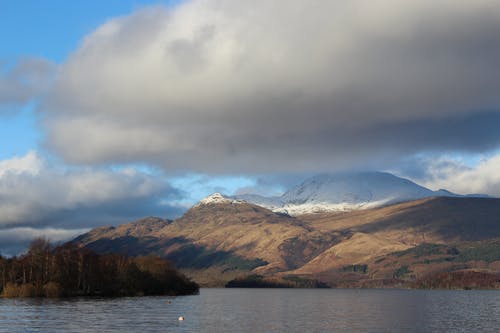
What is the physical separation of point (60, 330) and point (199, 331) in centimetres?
3034

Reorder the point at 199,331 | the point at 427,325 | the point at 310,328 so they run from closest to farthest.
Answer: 1. the point at 199,331
2. the point at 310,328
3. the point at 427,325

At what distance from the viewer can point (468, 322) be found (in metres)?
180

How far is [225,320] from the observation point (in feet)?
574

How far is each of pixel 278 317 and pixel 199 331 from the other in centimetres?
5475

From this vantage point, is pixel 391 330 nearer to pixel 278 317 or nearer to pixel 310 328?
pixel 310 328

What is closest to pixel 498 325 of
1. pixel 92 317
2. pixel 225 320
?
pixel 225 320

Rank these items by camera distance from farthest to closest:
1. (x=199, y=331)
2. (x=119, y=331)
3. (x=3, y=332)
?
(x=199, y=331) → (x=119, y=331) → (x=3, y=332)

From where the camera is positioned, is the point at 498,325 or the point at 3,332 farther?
the point at 498,325

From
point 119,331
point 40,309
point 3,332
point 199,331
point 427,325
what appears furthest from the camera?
point 40,309

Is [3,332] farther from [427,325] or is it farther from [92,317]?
[427,325]

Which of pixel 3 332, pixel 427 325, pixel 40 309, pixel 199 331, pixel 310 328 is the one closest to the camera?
pixel 3 332

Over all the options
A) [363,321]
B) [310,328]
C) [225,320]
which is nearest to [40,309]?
[225,320]

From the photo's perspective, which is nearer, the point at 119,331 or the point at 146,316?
the point at 119,331

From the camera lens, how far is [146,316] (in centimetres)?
17350
